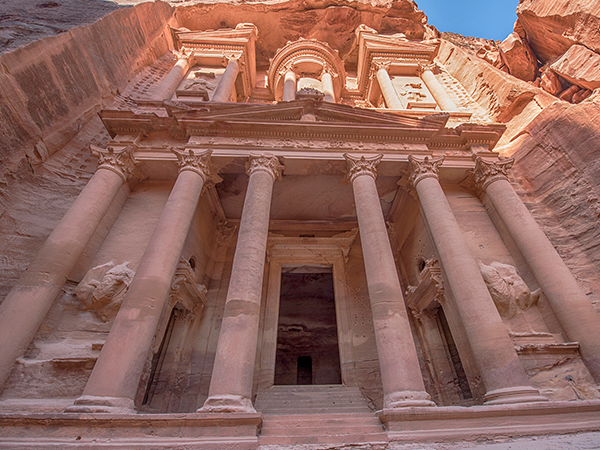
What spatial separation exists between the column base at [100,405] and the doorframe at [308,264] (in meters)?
4.65

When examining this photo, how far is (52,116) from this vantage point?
10.3 m

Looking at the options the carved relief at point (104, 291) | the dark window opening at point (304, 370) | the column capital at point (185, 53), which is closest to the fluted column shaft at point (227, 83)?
the column capital at point (185, 53)

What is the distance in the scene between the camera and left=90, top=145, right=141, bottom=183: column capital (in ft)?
28.9

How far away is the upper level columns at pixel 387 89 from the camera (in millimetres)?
15438

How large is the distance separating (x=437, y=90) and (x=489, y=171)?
9.01 meters

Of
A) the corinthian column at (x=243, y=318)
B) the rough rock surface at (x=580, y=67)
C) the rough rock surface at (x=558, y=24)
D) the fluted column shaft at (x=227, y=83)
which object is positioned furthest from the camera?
the fluted column shaft at (x=227, y=83)

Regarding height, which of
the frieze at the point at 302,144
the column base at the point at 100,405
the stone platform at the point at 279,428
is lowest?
the stone platform at the point at 279,428

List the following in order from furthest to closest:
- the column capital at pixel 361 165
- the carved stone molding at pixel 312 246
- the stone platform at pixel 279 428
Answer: the carved stone molding at pixel 312 246
the column capital at pixel 361 165
the stone platform at pixel 279 428

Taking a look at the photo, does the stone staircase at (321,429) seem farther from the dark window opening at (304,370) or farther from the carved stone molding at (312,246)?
the dark window opening at (304,370)

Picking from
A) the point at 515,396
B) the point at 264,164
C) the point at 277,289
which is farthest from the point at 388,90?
the point at 515,396

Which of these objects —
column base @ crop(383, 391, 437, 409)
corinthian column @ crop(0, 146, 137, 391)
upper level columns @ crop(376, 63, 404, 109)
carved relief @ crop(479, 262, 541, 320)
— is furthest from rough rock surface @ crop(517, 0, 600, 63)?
corinthian column @ crop(0, 146, 137, 391)

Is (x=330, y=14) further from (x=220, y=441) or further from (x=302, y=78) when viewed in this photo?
(x=220, y=441)

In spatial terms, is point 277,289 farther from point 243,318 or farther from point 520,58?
point 520,58

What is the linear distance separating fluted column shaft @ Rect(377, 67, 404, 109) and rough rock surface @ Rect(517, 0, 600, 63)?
783 centimetres
